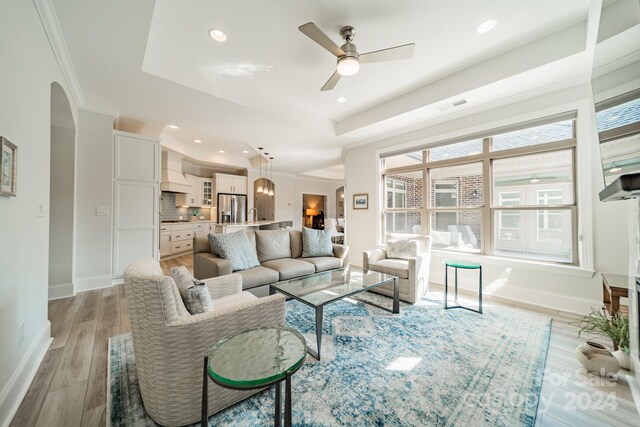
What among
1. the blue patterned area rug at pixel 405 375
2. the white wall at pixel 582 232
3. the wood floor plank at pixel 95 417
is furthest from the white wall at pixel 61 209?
the white wall at pixel 582 232

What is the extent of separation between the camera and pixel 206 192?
786 cm

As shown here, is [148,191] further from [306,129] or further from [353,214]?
[353,214]

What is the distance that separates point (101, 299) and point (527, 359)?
469 centimetres

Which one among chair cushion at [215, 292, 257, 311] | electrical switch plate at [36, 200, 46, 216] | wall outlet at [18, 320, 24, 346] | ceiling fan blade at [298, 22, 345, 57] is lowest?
wall outlet at [18, 320, 24, 346]

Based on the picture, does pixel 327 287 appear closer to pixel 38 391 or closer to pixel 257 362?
pixel 257 362

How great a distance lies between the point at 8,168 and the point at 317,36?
2.25m

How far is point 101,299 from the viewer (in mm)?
3176

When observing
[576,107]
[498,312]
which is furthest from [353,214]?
[576,107]

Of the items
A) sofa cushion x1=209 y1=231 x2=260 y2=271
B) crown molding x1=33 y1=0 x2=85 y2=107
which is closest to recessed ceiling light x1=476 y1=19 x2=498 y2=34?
sofa cushion x1=209 y1=231 x2=260 y2=271

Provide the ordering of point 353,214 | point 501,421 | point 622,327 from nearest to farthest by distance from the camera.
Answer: point 501,421 < point 622,327 < point 353,214

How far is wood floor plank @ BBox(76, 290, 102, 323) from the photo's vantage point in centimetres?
264

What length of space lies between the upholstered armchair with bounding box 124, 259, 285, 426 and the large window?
3.71 m

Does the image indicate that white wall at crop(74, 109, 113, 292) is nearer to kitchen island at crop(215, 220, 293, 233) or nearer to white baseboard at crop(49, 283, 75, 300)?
white baseboard at crop(49, 283, 75, 300)

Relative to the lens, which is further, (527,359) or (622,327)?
(527,359)
